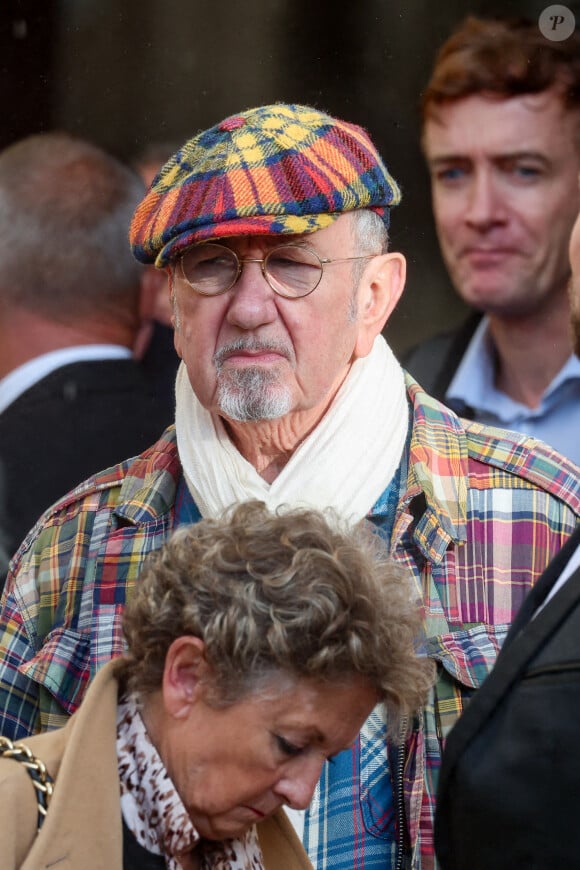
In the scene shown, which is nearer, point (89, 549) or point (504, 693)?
point (504, 693)

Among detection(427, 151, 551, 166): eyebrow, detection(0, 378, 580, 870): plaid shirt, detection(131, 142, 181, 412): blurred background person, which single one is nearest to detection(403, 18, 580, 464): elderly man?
detection(427, 151, 551, 166): eyebrow

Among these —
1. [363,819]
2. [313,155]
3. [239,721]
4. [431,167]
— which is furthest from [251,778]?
[431,167]

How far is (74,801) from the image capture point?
159 cm

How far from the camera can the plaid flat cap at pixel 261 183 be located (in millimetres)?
2207

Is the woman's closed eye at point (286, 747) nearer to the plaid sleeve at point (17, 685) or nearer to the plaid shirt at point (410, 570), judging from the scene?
the plaid shirt at point (410, 570)

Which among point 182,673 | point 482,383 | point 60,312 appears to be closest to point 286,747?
point 182,673

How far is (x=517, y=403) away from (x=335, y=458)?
1.68 ft

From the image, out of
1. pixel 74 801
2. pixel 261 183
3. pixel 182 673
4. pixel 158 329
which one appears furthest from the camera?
pixel 158 329

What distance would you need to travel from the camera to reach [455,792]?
146cm

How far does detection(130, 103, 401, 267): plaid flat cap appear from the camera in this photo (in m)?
2.21

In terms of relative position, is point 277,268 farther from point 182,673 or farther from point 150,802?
point 150,802

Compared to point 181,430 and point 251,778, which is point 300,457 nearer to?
point 181,430

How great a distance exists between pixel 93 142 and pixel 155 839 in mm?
1770

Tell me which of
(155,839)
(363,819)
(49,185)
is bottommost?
(363,819)
